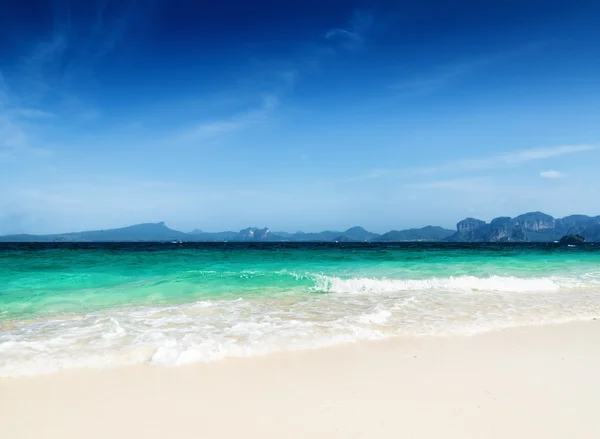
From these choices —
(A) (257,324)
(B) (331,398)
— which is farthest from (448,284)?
(B) (331,398)

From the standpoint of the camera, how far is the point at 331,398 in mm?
3711

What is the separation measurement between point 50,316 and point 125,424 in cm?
644

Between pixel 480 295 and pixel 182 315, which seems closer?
pixel 182 315

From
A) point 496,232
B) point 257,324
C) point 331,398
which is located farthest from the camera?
point 496,232

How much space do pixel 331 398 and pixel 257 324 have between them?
10.8ft

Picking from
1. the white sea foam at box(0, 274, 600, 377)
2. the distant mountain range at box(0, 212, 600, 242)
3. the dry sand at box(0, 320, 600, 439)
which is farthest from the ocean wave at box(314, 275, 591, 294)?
the distant mountain range at box(0, 212, 600, 242)

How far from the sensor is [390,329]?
21.4ft

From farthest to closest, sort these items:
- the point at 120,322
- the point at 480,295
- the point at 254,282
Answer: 1. the point at 254,282
2. the point at 480,295
3. the point at 120,322

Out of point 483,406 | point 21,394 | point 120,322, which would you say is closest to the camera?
point 483,406

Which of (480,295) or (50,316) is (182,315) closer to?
(50,316)

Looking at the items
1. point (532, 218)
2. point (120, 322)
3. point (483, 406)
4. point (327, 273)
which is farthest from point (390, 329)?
point (532, 218)

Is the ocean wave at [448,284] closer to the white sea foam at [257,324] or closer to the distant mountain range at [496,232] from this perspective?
the white sea foam at [257,324]

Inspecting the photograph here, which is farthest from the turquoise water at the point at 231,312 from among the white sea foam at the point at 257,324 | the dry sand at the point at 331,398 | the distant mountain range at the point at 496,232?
the distant mountain range at the point at 496,232

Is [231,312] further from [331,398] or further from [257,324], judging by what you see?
[331,398]
